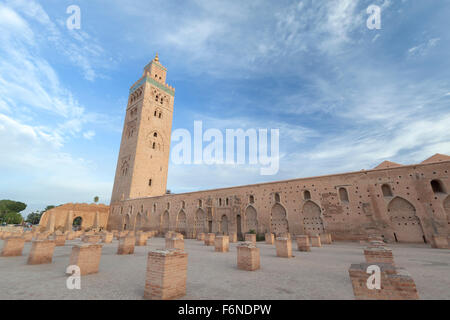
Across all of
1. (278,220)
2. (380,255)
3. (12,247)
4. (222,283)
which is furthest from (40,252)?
(278,220)

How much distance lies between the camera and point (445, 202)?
12.5 metres

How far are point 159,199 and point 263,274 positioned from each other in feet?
79.4

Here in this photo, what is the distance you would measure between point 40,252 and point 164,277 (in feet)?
20.4

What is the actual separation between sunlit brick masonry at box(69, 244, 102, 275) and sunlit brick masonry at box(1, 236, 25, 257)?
18.2ft

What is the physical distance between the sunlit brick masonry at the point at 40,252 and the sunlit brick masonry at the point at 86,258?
2.38 meters

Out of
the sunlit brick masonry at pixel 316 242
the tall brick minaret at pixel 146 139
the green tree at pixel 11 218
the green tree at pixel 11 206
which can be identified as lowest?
the sunlit brick masonry at pixel 316 242

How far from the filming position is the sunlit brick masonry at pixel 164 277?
3373mm

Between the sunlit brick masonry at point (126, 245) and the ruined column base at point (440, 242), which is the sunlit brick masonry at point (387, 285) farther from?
the ruined column base at point (440, 242)

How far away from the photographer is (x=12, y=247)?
8.09 m

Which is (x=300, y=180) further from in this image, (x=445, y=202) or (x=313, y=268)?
(x=313, y=268)

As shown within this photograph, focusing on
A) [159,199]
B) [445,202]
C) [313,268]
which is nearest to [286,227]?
[445,202]

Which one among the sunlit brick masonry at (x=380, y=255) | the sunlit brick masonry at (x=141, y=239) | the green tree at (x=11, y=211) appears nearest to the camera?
the sunlit brick masonry at (x=380, y=255)

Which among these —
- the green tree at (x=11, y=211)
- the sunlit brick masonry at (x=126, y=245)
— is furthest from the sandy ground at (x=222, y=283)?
the green tree at (x=11, y=211)

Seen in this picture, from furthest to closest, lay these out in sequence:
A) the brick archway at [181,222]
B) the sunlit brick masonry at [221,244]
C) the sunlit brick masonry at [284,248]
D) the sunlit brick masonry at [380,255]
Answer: the brick archway at [181,222]
the sunlit brick masonry at [221,244]
the sunlit brick masonry at [284,248]
the sunlit brick masonry at [380,255]
